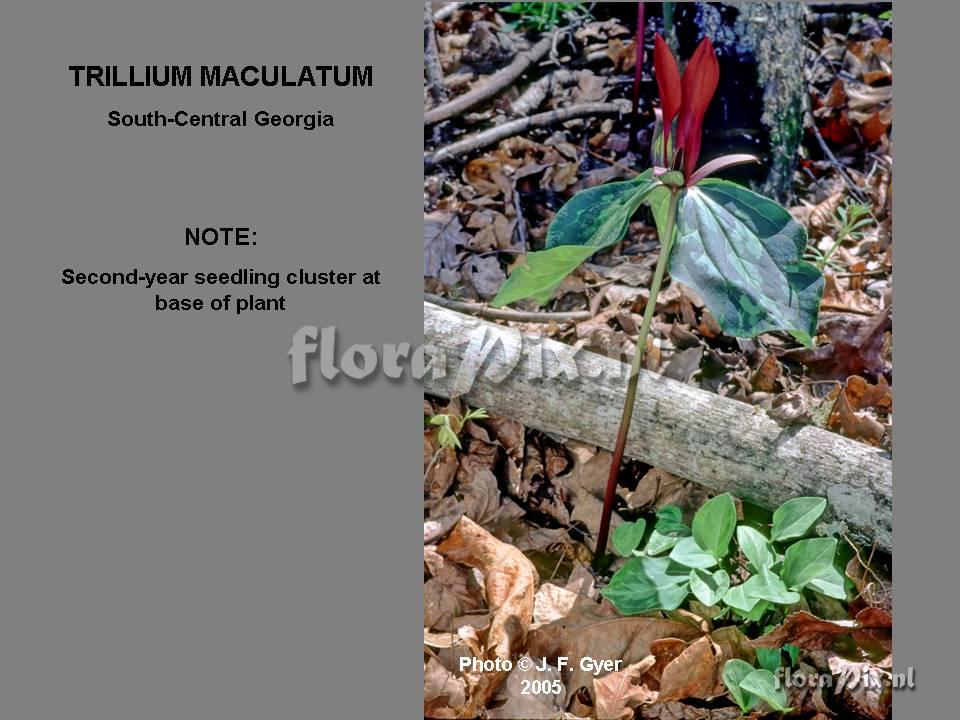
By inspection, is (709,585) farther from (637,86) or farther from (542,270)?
(637,86)

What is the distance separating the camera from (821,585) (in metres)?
2.32

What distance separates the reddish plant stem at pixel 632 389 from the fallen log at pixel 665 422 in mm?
117

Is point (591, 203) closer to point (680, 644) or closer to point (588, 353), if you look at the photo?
point (588, 353)

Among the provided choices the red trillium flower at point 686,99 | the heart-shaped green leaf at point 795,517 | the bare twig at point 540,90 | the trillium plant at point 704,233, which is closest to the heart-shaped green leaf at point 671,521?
the heart-shaped green leaf at point 795,517

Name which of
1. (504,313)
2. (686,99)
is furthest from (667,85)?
(504,313)

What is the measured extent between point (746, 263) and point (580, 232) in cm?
46

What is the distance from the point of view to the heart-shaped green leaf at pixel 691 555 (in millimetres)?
2381

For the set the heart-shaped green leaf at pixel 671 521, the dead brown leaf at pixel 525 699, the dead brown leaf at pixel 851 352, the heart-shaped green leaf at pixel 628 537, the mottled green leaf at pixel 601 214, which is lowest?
the dead brown leaf at pixel 525 699

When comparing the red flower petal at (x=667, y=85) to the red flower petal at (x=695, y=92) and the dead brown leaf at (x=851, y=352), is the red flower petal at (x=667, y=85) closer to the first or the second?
the red flower petal at (x=695, y=92)

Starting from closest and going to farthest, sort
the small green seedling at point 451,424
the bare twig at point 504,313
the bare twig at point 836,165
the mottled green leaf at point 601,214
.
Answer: the mottled green leaf at point 601,214 → the small green seedling at point 451,424 → the bare twig at point 504,313 → the bare twig at point 836,165

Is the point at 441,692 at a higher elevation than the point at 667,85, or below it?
below

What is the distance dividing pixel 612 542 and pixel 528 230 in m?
1.38

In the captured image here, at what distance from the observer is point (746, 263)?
2.30m

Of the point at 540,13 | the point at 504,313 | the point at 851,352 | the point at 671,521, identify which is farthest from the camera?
the point at 540,13
